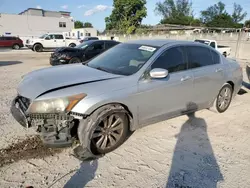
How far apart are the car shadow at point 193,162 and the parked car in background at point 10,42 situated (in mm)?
28095

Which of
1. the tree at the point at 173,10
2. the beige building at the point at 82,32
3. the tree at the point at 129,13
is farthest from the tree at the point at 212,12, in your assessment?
the beige building at the point at 82,32

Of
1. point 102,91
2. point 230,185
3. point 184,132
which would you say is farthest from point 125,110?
point 230,185

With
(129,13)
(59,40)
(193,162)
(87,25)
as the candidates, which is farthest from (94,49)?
(87,25)

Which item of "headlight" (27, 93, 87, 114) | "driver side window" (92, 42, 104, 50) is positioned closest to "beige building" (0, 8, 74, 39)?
"driver side window" (92, 42, 104, 50)

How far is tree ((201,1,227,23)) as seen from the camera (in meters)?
93.0

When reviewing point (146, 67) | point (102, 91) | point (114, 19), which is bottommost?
point (102, 91)

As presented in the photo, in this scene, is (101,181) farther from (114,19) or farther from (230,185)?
(114,19)

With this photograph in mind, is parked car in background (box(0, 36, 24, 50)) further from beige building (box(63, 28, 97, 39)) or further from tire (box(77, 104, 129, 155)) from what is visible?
tire (box(77, 104, 129, 155))

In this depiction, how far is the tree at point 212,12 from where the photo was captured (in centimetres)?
9300

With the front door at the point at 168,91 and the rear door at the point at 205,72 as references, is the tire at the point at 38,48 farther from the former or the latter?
the front door at the point at 168,91

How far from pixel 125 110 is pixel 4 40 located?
28.3 m

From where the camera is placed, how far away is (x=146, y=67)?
3.30m

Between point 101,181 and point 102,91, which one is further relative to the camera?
point 102,91

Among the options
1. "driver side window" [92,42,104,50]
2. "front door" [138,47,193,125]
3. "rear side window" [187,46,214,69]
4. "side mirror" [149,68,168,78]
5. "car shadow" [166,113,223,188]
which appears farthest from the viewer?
"driver side window" [92,42,104,50]
